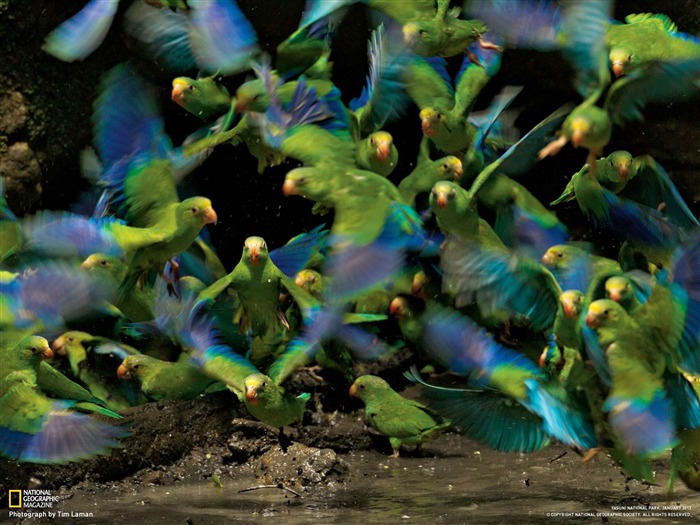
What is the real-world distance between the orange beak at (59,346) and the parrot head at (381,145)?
1966 mm

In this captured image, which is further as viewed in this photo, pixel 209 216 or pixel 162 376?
pixel 162 376

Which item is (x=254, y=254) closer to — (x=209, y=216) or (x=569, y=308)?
(x=209, y=216)

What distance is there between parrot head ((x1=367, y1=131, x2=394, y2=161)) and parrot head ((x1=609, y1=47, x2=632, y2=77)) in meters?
1.15

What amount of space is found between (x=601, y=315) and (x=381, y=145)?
1.61 metres

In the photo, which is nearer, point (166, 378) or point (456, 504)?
point (456, 504)

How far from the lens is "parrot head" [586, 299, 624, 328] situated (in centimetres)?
331

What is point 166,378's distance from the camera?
475 centimetres

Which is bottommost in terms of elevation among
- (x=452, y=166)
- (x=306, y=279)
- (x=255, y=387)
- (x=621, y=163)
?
(x=306, y=279)

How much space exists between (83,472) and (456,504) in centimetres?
181

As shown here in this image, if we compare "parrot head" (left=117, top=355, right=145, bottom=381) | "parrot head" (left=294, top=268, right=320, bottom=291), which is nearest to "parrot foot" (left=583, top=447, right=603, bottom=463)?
"parrot head" (left=294, top=268, right=320, bottom=291)

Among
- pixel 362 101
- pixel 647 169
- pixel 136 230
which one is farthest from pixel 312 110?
pixel 647 169

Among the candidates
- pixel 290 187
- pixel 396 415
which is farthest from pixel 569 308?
pixel 396 415

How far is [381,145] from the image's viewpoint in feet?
14.9

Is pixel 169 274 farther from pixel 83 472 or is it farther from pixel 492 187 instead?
pixel 492 187
